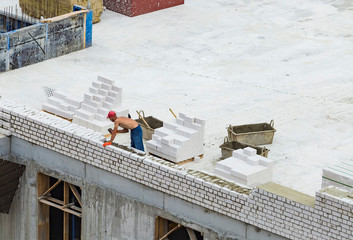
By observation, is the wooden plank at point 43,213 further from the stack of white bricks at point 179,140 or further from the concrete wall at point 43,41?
the concrete wall at point 43,41

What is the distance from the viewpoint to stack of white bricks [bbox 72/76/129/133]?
1033 inches

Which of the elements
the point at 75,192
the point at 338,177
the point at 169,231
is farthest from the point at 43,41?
the point at 338,177

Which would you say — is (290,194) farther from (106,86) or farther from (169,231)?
(106,86)

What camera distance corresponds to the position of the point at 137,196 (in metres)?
22.0

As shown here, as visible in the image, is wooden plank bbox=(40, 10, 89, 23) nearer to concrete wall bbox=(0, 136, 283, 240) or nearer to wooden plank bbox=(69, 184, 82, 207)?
concrete wall bbox=(0, 136, 283, 240)

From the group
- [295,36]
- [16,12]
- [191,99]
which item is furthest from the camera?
[295,36]

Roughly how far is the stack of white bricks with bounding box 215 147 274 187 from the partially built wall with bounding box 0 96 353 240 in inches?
63.2

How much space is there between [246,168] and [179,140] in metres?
2.03

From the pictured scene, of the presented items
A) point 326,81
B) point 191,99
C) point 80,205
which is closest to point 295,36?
point 326,81

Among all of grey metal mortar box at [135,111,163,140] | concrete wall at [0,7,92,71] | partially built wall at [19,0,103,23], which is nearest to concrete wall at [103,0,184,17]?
partially built wall at [19,0,103,23]

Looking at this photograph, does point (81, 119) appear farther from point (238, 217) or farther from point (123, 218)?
point (238, 217)

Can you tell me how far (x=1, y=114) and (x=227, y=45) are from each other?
37.5 ft

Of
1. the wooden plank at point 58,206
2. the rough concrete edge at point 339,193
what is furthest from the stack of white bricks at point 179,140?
the rough concrete edge at point 339,193

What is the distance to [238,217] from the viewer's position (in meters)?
20.4
